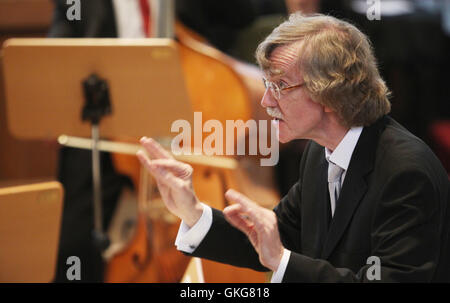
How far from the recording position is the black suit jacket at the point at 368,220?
162cm

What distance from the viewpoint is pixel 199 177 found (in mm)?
2910

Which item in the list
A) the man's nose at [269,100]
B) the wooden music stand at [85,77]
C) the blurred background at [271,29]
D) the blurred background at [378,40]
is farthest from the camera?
the blurred background at [378,40]

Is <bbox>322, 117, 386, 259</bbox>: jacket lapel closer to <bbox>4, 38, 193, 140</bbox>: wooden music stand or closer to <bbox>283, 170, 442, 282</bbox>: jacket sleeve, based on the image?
<bbox>283, 170, 442, 282</bbox>: jacket sleeve

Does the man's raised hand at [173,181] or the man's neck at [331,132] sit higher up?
the man's neck at [331,132]

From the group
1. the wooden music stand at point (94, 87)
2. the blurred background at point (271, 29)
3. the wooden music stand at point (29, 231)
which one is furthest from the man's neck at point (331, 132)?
the blurred background at point (271, 29)

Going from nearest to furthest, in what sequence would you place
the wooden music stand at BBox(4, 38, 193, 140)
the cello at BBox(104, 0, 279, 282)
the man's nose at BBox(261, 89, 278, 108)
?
the man's nose at BBox(261, 89, 278, 108), the wooden music stand at BBox(4, 38, 193, 140), the cello at BBox(104, 0, 279, 282)

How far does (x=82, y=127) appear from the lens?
9.18ft

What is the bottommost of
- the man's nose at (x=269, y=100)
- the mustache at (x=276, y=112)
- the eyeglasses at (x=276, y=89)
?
the mustache at (x=276, y=112)

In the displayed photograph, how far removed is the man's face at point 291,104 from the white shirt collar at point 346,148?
6 cm

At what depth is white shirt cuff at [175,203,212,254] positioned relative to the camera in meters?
1.80

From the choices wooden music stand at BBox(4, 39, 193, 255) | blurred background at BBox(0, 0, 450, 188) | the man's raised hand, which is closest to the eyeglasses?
the man's raised hand

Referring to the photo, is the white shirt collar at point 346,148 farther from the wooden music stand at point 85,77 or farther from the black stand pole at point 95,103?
the black stand pole at point 95,103
